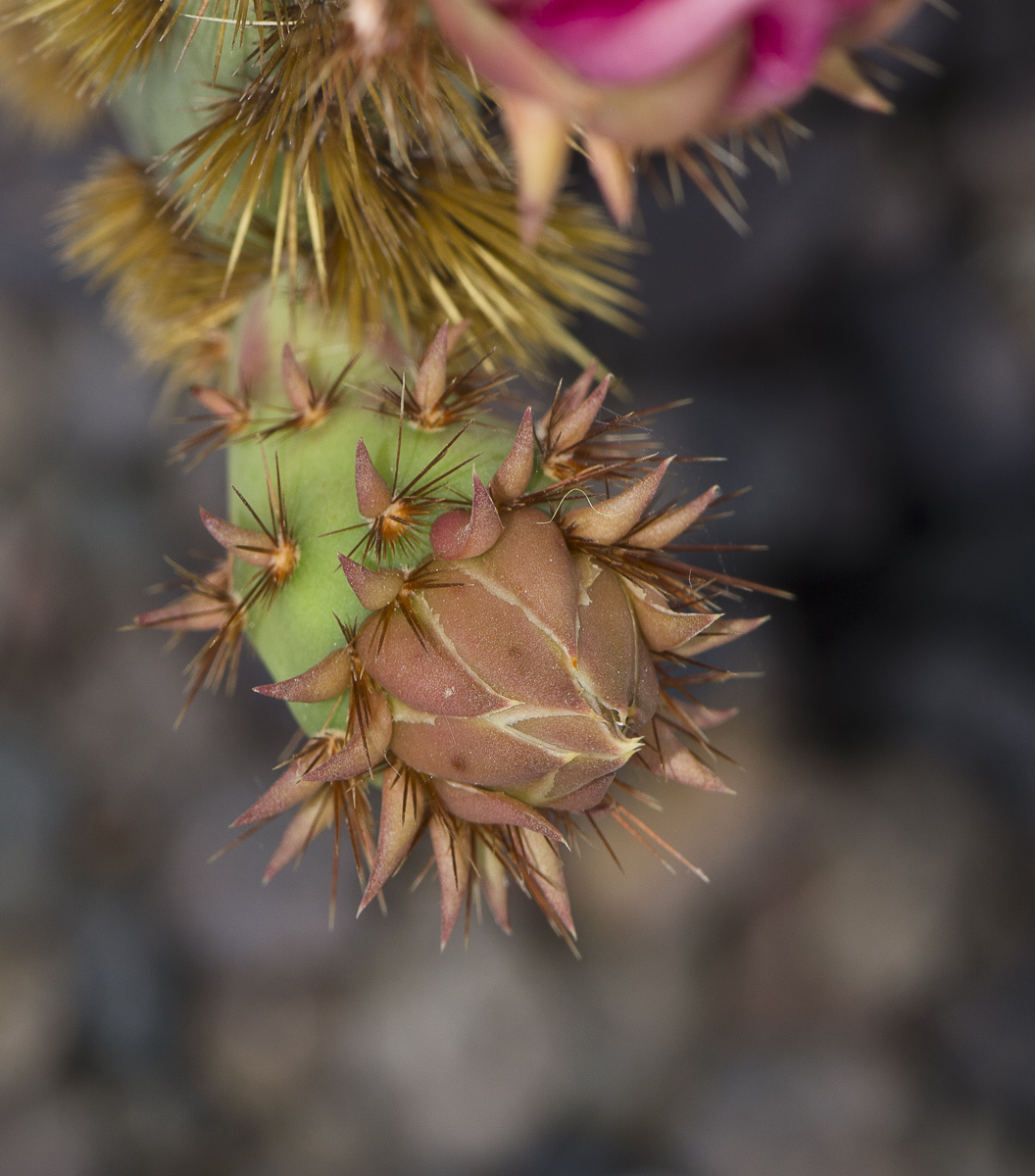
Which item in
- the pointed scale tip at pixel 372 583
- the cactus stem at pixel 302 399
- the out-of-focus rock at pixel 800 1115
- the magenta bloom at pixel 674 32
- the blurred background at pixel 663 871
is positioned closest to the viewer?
the magenta bloom at pixel 674 32

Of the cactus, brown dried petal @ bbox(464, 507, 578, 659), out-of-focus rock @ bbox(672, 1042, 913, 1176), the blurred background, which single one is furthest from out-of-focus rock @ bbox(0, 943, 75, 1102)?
brown dried petal @ bbox(464, 507, 578, 659)

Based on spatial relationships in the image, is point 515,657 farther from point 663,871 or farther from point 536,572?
point 663,871

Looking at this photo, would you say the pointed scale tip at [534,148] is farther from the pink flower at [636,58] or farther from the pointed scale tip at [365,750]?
the pointed scale tip at [365,750]

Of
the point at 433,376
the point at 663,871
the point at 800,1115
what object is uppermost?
the point at 433,376

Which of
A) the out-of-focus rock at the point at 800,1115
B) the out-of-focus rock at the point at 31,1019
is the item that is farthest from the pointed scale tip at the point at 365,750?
the out-of-focus rock at the point at 31,1019

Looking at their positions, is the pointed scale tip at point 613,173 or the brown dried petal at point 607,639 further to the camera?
the brown dried petal at point 607,639

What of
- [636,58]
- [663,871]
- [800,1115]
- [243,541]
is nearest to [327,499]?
[243,541]

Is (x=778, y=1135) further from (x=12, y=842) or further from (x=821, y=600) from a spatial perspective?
(x=12, y=842)

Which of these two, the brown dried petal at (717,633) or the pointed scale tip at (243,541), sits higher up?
the pointed scale tip at (243,541)
